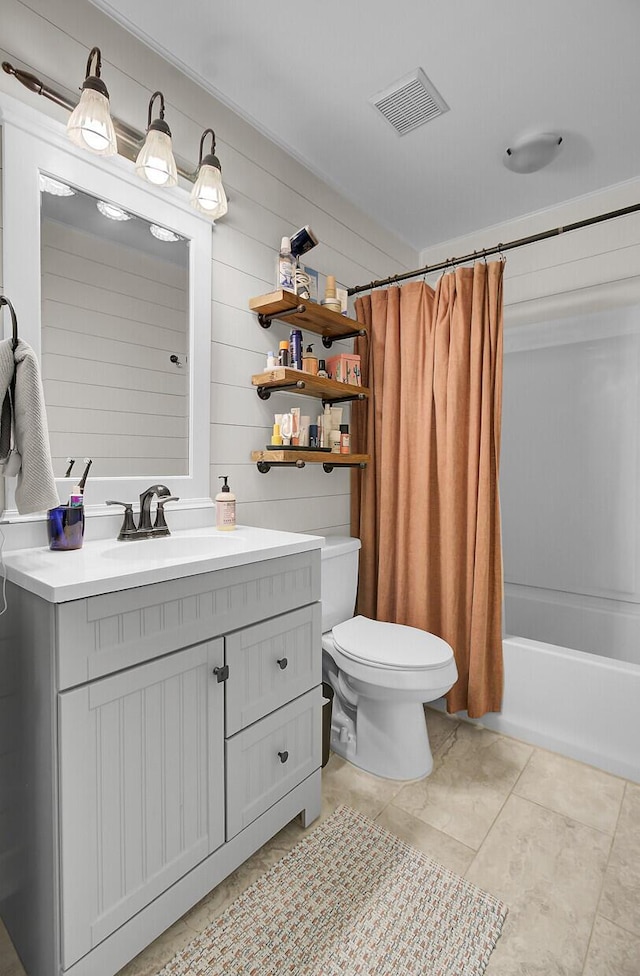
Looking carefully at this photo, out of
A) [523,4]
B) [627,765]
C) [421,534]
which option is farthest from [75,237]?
[627,765]

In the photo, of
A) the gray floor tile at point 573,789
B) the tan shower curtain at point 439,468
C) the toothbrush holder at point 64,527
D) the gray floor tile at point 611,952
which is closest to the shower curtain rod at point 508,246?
the tan shower curtain at point 439,468

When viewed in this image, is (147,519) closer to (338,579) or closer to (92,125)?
(338,579)

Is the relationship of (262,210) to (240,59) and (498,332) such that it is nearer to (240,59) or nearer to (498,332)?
(240,59)

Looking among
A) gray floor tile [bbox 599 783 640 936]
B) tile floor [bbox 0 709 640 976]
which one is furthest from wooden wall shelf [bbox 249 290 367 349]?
gray floor tile [bbox 599 783 640 936]

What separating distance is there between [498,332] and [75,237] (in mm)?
1561

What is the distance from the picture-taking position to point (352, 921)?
124cm

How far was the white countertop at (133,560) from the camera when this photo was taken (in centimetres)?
96

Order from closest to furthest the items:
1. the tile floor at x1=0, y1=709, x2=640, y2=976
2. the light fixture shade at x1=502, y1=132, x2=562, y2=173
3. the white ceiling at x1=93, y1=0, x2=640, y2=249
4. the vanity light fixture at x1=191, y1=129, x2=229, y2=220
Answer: the tile floor at x1=0, y1=709, x2=640, y2=976, the white ceiling at x1=93, y1=0, x2=640, y2=249, the vanity light fixture at x1=191, y1=129, x2=229, y2=220, the light fixture shade at x1=502, y1=132, x2=562, y2=173

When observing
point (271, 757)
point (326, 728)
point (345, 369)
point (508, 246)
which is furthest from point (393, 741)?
point (508, 246)

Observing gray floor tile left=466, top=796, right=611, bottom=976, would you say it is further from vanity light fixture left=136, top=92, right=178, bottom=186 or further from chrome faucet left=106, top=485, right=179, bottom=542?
vanity light fixture left=136, top=92, right=178, bottom=186

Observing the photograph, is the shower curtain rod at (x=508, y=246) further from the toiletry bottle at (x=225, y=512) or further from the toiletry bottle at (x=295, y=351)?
the toiletry bottle at (x=225, y=512)

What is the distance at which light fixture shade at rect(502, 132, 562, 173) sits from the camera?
202 cm

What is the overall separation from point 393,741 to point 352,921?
0.62 meters

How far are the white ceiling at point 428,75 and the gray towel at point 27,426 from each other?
1206mm
